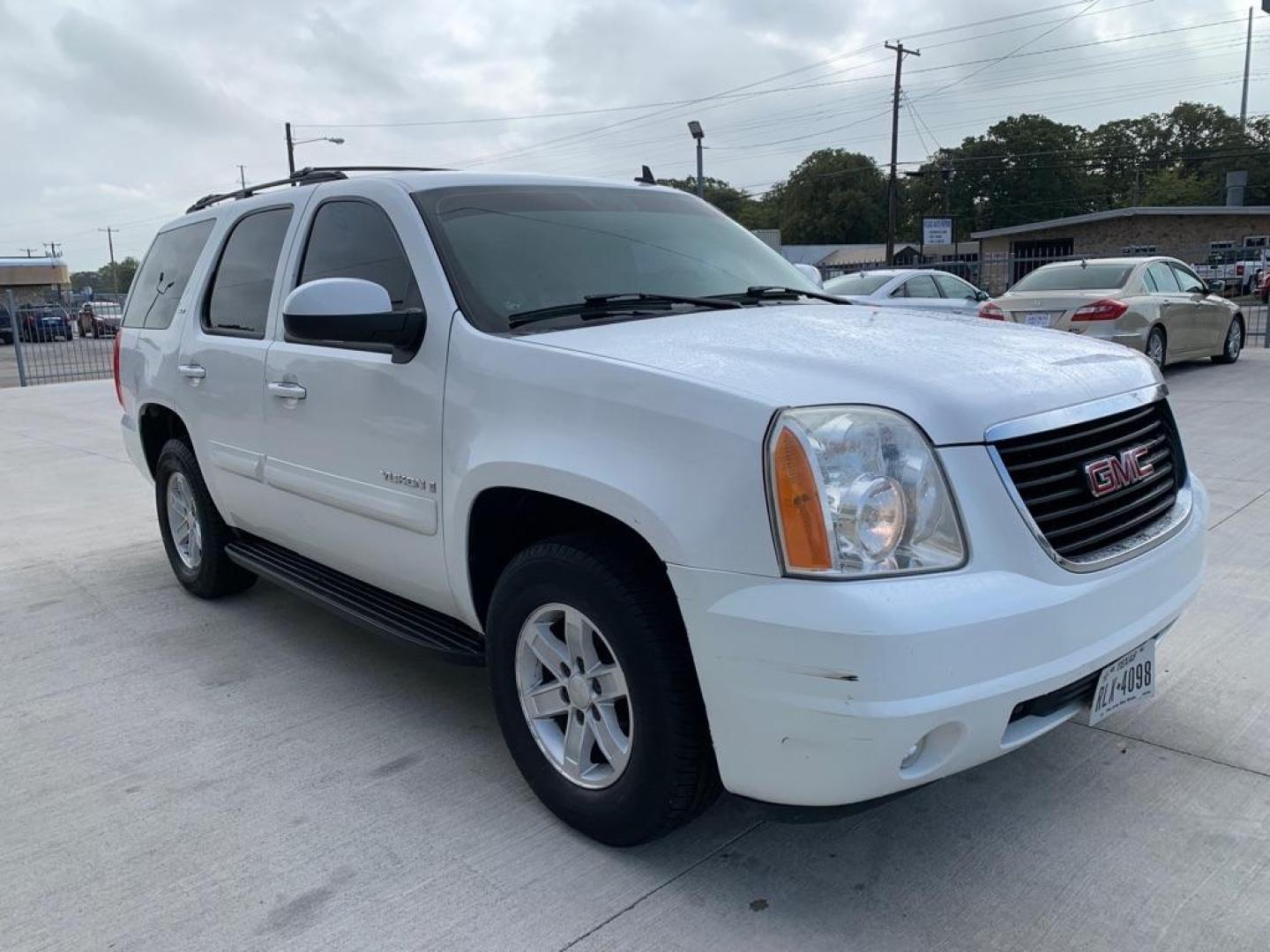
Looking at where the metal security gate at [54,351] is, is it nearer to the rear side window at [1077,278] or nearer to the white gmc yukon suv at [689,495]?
the rear side window at [1077,278]

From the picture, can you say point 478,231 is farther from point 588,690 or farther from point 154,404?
point 154,404

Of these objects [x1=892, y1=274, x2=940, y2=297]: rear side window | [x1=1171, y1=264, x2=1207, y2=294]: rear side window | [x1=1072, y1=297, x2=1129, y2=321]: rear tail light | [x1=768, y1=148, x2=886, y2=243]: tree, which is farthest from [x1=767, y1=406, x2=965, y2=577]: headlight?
[x1=768, y1=148, x2=886, y2=243]: tree

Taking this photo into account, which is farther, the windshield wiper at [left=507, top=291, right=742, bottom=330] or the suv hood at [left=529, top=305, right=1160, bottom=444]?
the windshield wiper at [left=507, top=291, right=742, bottom=330]

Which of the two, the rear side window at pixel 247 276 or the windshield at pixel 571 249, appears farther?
the rear side window at pixel 247 276

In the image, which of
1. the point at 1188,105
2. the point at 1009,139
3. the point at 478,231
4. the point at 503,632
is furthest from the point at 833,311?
the point at 1188,105

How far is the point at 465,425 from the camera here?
9.52 ft

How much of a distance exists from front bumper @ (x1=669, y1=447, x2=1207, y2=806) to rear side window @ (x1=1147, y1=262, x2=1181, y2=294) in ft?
35.6

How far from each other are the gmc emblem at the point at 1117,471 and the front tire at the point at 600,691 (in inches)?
42.6

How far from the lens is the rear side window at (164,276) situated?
4.89 meters

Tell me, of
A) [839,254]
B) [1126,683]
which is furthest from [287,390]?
[839,254]

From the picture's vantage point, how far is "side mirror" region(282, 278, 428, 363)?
2.96 meters

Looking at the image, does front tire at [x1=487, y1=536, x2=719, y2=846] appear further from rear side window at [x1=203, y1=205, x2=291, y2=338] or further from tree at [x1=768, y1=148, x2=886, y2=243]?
tree at [x1=768, y1=148, x2=886, y2=243]

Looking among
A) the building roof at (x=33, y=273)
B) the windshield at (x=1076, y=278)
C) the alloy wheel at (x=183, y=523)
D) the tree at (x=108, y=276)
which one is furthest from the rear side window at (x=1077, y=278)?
the tree at (x=108, y=276)

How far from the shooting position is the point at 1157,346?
1162 cm
